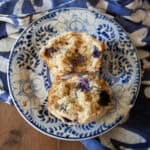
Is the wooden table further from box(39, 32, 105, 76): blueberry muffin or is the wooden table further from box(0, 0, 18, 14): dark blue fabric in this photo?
box(0, 0, 18, 14): dark blue fabric

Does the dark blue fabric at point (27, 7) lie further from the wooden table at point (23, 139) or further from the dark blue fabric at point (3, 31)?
the wooden table at point (23, 139)

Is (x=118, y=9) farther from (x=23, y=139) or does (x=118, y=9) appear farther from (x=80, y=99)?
(x=23, y=139)

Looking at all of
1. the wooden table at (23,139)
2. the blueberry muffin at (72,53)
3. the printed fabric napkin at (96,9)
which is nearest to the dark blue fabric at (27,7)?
the printed fabric napkin at (96,9)

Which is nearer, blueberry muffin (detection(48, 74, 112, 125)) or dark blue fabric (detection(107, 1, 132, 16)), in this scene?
blueberry muffin (detection(48, 74, 112, 125))

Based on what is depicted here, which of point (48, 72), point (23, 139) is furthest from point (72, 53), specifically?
point (23, 139)

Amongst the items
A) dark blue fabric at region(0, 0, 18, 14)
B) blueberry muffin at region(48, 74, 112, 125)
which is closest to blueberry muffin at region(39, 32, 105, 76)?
blueberry muffin at region(48, 74, 112, 125)

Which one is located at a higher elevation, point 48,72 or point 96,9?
point 96,9
